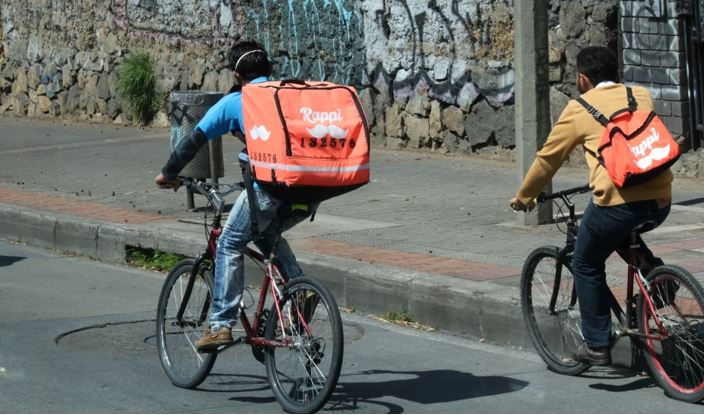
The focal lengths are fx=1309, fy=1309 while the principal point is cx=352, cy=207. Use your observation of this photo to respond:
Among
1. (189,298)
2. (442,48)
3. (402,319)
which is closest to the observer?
(189,298)

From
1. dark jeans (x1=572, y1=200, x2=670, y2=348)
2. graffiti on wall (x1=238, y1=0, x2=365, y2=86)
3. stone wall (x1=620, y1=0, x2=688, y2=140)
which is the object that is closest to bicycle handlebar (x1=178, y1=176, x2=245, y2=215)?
dark jeans (x1=572, y1=200, x2=670, y2=348)

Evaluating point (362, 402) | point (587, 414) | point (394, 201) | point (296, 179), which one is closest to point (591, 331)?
point (587, 414)

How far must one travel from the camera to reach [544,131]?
417 inches

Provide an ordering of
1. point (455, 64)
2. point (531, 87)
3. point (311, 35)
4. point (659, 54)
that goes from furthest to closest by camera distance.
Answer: point (311, 35), point (455, 64), point (659, 54), point (531, 87)

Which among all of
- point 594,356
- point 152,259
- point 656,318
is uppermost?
Answer: point 656,318

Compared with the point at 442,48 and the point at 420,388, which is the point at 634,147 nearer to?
the point at 420,388

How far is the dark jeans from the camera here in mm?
6012

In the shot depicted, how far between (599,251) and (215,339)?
1854 millimetres

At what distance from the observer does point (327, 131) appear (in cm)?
580

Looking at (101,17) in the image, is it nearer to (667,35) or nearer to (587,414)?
(667,35)

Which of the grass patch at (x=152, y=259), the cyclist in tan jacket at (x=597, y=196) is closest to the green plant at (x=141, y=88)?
the grass patch at (x=152, y=259)

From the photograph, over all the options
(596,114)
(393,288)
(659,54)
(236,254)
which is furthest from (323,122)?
(659,54)

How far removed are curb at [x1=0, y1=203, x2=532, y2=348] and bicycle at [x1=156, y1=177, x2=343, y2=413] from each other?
175cm

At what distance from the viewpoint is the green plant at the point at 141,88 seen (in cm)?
2033
